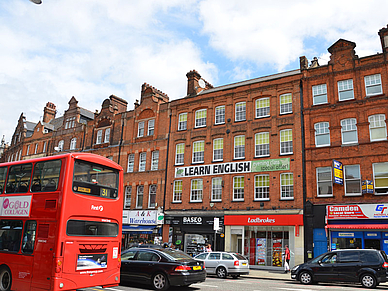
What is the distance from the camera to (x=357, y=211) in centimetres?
2144

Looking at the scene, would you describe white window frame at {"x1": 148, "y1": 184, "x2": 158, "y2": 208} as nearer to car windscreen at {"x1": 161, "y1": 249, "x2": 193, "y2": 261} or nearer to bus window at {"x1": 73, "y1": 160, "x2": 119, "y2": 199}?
car windscreen at {"x1": 161, "y1": 249, "x2": 193, "y2": 261}

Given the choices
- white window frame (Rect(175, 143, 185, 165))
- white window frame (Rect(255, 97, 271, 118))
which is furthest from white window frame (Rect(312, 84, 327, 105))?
white window frame (Rect(175, 143, 185, 165))

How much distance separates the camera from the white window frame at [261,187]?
25359 millimetres

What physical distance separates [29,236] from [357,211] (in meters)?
18.6

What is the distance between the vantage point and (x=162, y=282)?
490 inches

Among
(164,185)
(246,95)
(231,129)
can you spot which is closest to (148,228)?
(164,185)

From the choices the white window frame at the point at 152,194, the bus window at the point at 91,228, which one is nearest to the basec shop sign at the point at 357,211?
the white window frame at the point at 152,194

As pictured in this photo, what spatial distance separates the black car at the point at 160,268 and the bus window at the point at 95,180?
3134 millimetres

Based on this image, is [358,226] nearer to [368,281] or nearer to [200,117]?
[368,281]

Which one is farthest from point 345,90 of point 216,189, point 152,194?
point 152,194

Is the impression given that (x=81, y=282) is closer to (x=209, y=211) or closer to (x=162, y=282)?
(x=162, y=282)

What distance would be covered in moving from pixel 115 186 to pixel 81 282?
3.14m

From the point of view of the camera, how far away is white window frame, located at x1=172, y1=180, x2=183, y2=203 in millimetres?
29672

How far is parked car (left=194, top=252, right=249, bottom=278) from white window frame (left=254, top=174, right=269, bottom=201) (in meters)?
7.21
